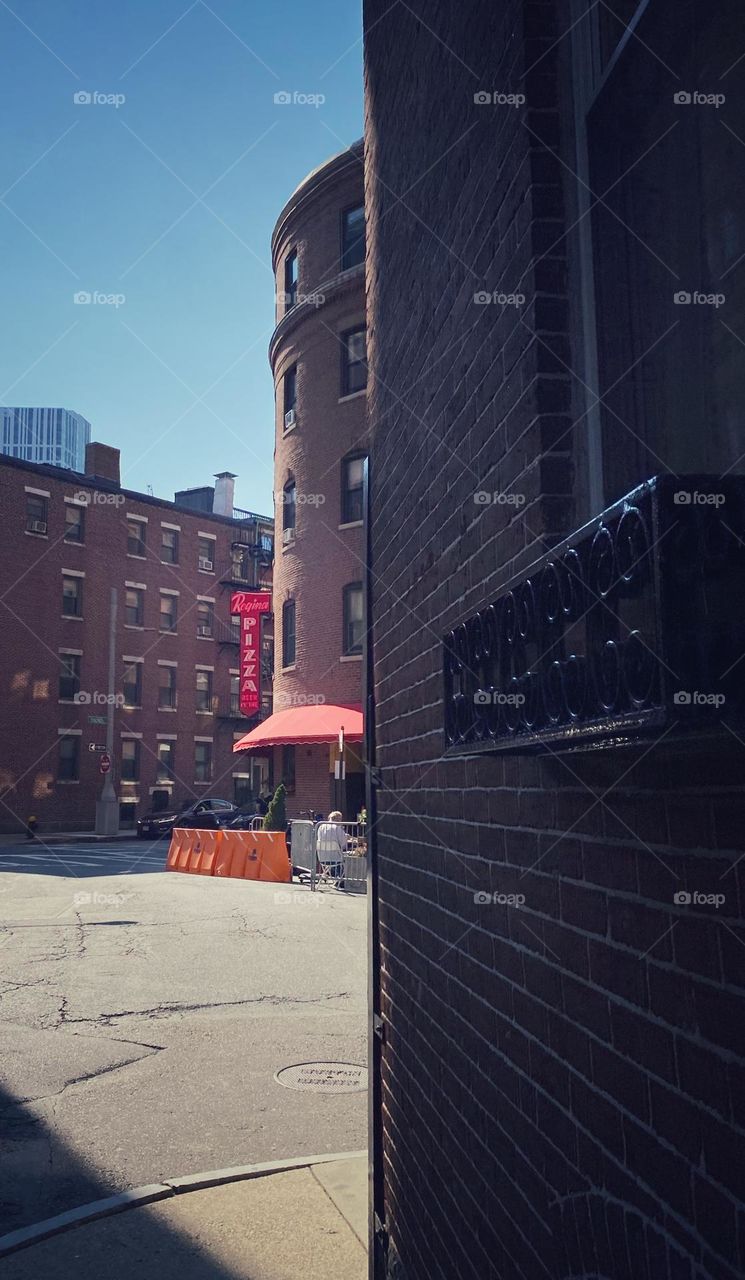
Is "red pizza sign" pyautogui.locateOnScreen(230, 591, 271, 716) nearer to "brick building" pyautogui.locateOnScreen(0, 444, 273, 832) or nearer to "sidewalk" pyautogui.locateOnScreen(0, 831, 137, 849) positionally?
"brick building" pyautogui.locateOnScreen(0, 444, 273, 832)

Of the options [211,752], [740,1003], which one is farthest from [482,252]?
[211,752]

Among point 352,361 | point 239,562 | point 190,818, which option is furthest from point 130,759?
point 352,361

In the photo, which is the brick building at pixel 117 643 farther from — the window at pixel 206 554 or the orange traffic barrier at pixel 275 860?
the orange traffic barrier at pixel 275 860

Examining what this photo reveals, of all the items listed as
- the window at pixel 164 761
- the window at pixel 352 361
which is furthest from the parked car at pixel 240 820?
the window at pixel 352 361

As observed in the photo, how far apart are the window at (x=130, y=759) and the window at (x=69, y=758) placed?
2393 mm

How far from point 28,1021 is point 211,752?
138 feet

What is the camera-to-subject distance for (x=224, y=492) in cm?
5594

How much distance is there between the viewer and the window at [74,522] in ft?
149

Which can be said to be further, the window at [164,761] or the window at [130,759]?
the window at [164,761]

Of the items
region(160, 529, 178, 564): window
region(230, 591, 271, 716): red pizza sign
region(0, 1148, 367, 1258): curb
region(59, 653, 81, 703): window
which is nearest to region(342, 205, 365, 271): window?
region(230, 591, 271, 716): red pizza sign

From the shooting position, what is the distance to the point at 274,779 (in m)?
30.9

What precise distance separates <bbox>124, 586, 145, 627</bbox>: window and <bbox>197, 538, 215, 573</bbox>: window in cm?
417

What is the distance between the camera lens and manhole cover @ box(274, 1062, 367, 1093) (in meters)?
7.27

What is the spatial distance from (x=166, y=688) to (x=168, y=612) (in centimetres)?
350
